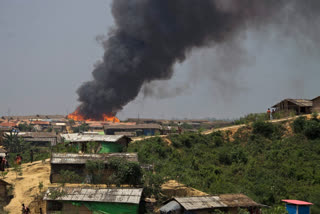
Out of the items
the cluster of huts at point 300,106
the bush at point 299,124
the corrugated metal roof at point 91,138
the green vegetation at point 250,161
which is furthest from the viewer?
the cluster of huts at point 300,106

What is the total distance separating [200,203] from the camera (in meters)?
15.6

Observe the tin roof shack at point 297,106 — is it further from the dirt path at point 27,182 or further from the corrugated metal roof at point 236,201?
the dirt path at point 27,182

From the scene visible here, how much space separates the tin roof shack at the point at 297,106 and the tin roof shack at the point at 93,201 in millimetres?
27637

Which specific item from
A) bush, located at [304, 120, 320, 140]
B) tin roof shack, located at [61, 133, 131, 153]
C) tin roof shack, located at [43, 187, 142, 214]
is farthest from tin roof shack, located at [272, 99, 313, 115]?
tin roof shack, located at [43, 187, 142, 214]

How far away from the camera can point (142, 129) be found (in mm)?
58594

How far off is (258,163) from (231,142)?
714 centimetres

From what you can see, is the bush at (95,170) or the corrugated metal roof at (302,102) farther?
the corrugated metal roof at (302,102)

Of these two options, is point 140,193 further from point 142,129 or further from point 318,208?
point 142,129

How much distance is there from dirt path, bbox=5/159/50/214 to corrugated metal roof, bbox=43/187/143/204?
131 inches

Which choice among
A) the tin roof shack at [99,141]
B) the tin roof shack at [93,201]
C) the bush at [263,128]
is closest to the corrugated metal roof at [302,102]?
the bush at [263,128]

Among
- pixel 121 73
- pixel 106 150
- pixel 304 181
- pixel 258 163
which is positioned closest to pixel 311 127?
pixel 258 163

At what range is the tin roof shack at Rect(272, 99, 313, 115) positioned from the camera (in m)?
38.9

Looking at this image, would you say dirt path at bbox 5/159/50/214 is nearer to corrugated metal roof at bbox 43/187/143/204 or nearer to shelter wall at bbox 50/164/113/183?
shelter wall at bbox 50/164/113/183

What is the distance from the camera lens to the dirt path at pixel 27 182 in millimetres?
19392
